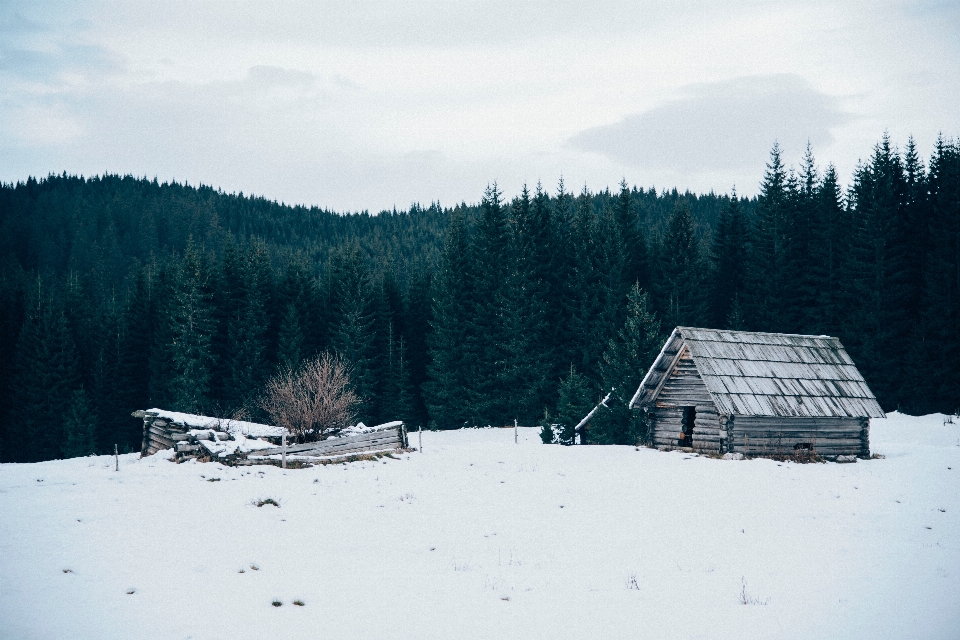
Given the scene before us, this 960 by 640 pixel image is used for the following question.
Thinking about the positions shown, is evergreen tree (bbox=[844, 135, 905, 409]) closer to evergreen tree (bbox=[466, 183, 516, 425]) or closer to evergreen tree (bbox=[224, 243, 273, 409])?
evergreen tree (bbox=[466, 183, 516, 425])

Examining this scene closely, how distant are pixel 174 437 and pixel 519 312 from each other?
28943 mm

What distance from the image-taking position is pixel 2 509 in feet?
51.2

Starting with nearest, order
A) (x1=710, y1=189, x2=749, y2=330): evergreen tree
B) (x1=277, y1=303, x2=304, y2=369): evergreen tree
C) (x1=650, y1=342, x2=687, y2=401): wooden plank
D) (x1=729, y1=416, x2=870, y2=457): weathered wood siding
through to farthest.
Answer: (x1=729, y1=416, x2=870, y2=457): weathered wood siding
(x1=650, y1=342, x2=687, y2=401): wooden plank
(x1=277, y1=303, x2=304, y2=369): evergreen tree
(x1=710, y1=189, x2=749, y2=330): evergreen tree

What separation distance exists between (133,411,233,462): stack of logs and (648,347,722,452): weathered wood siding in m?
18.1

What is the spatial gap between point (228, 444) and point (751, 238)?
142 feet

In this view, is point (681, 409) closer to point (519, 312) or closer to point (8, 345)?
point (519, 312)

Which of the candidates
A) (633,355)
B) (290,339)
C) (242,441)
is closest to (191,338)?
(290,339)

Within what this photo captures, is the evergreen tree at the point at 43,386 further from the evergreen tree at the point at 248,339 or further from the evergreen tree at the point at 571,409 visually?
the evergreen tree at the point at 571,409

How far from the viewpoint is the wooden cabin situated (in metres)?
26.7

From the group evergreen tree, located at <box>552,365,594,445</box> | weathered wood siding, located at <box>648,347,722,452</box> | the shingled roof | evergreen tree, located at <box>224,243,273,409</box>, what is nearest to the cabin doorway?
weathered wood siding, located at <box>648,347,722,452</box>

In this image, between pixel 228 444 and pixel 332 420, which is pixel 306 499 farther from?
pixel 332 420

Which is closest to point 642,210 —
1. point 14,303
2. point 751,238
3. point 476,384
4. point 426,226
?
point 426,226

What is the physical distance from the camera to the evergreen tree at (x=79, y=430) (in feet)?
171

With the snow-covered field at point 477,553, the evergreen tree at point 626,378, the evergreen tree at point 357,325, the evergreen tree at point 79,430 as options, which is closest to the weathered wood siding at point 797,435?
the snow-covered field at point 477,553
